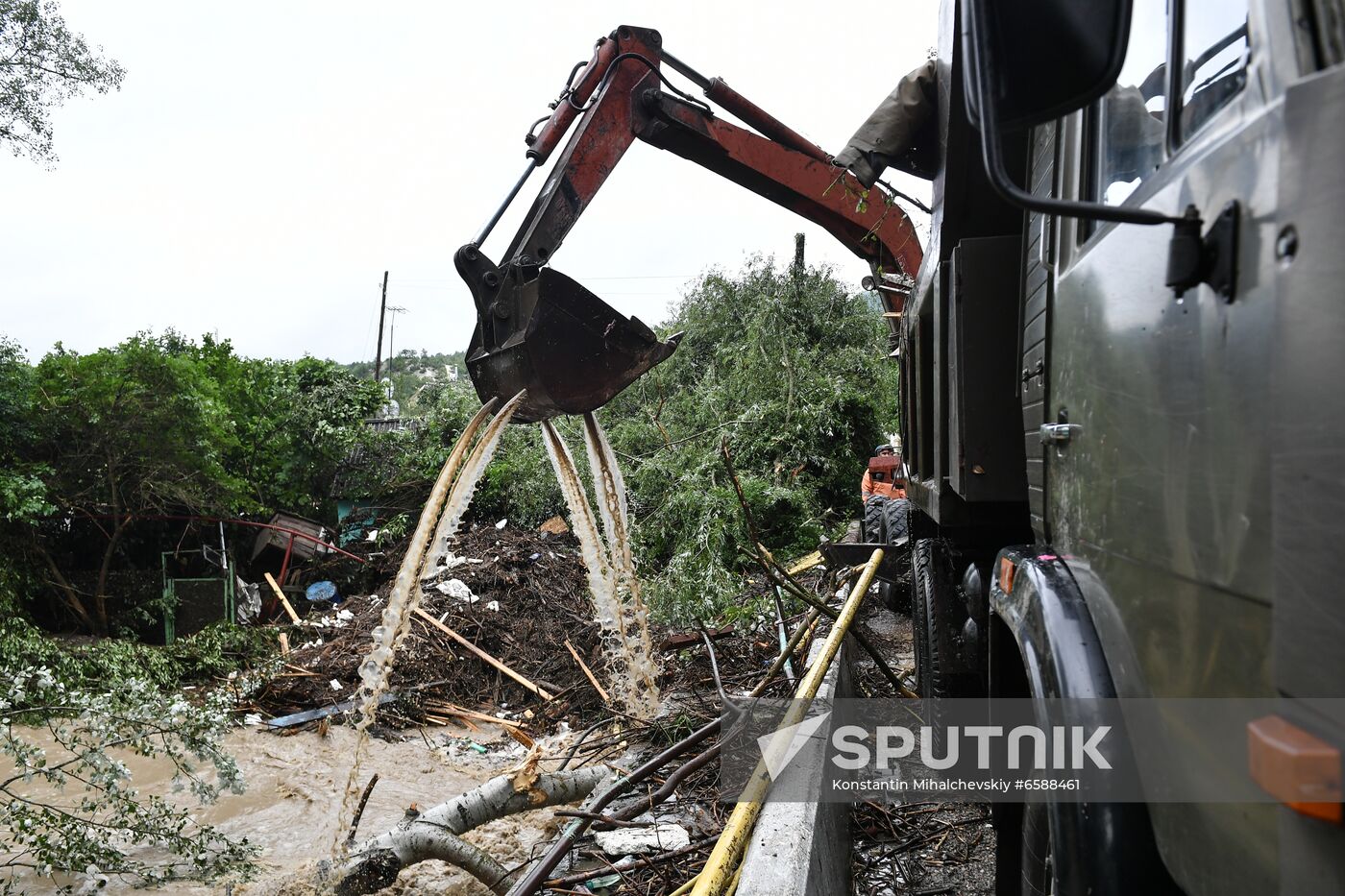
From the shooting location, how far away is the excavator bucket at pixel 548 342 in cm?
461

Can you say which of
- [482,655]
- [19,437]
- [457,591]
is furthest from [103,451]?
[482,655]

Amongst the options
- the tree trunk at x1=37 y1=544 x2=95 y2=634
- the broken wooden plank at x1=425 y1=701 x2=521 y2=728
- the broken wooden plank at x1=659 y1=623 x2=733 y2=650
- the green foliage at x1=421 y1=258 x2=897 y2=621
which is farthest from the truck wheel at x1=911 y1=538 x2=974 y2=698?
the tree trunk at x1=37 y1=544 x2=95 y2=634

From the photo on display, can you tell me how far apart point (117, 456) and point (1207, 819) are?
1340cm

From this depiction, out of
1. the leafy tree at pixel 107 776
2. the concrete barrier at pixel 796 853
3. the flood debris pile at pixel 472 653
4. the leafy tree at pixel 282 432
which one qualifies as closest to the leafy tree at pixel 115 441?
the leafy tree at pixel 282 432

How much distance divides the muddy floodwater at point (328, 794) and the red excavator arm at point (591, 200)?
7.91ft

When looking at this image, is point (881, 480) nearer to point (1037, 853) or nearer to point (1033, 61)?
point (1037, 853)

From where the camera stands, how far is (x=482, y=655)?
910 cm

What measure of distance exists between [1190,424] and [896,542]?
5333 millimetres

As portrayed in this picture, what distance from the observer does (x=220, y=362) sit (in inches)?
607

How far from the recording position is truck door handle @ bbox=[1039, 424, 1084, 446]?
188 cm

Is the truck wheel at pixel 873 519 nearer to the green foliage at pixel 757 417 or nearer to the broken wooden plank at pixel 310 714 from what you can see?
the green foliage at pixel 757 417

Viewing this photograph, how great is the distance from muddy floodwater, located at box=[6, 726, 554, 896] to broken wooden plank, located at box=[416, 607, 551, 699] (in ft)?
2.12

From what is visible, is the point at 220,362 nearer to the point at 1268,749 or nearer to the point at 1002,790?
the point at 1002,790

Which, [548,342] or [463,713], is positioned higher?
[548,342]
